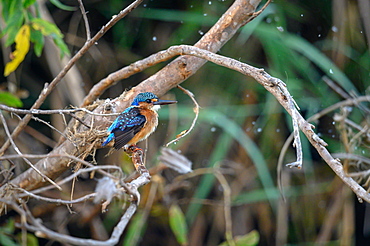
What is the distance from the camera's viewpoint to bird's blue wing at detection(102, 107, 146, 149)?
2.31 m

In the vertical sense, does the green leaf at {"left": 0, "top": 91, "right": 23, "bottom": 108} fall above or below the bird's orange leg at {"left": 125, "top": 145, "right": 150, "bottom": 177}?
above

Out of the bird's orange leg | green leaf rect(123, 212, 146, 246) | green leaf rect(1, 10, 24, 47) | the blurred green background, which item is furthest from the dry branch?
green leaf rect(123, 212, 146, 246)

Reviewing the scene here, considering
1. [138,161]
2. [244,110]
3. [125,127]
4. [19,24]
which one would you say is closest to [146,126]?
[125,127]

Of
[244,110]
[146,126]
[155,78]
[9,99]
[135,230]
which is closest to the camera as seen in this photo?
[155,78]

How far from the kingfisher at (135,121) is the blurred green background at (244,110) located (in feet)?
2.47

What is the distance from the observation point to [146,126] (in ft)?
8.56

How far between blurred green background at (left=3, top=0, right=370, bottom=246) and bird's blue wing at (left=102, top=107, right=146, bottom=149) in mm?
840

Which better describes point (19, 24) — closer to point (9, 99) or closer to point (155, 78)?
point (9, 99)

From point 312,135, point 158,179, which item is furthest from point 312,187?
point 312,135

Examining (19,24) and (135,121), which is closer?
(19,24)

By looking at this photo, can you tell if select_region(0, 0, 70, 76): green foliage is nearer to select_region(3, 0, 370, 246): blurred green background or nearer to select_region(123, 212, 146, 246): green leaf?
select_region(3, 0, 370, 246): blurred green background

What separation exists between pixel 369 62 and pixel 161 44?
69.1 inches

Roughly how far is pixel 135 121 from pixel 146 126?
0.12 metres

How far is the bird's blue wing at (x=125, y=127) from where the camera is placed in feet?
7.57
